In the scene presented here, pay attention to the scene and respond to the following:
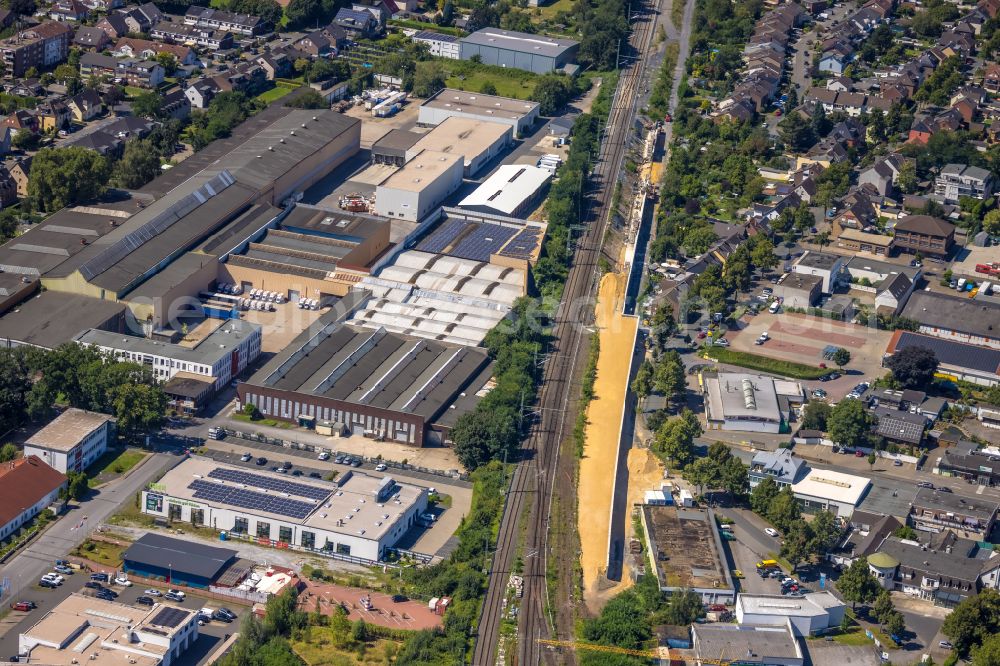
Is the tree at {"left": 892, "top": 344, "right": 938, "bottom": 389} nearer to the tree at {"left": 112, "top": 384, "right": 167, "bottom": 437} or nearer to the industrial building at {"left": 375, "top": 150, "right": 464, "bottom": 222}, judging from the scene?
the industrial building at {"left": 375, "top": 150, "right": 464, "bottom": 222}

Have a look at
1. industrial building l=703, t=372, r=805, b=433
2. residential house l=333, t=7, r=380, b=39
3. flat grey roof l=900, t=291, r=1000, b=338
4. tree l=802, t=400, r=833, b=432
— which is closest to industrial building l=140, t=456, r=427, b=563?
industrial building l=703, t=372, r=805, b=433

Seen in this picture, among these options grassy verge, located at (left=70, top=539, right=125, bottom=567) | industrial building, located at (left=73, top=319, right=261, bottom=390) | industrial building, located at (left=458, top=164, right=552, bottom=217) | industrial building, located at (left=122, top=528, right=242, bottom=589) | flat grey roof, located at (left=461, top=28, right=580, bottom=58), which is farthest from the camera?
flat grey roof, located at (left=461, top=28, right=580, bottom=58)

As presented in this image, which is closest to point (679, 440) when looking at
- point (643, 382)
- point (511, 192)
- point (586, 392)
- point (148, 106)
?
point (643, 382)

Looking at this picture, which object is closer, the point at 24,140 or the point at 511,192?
the point at 511,192

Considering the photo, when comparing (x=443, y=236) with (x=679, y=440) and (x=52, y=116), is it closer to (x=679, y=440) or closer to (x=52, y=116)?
(x=679, y=440)

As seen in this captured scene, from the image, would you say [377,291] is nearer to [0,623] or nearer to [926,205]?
[0,623]
